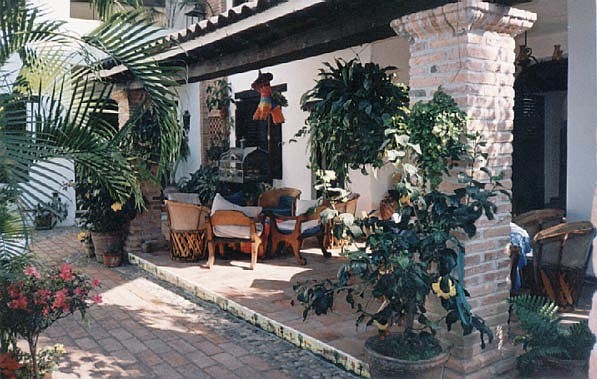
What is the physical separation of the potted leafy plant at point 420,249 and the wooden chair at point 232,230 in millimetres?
3160

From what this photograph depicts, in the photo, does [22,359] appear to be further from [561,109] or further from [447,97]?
[561,109]

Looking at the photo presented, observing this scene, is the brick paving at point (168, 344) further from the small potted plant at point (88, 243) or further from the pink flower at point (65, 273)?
the small potted plant at point (88, 243)

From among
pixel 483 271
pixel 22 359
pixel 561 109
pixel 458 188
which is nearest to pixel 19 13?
pixel 22 359

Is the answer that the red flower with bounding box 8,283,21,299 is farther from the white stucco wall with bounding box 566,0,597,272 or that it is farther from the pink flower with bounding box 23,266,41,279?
the white stucco wall with bounding box 566,0,597,272

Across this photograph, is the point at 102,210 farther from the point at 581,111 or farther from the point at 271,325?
the point at 581,111

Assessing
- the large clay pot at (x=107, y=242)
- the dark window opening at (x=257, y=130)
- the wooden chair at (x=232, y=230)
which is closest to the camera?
the wooden chair at (x=232, y=230)

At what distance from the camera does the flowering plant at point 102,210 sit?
23.7 feet

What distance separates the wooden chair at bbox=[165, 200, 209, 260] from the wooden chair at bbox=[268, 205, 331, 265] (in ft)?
2.99

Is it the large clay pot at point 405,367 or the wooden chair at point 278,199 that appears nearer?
the large clay pot at point 405,367

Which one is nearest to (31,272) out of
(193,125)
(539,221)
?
(539,221)

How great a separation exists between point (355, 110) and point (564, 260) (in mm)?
2354

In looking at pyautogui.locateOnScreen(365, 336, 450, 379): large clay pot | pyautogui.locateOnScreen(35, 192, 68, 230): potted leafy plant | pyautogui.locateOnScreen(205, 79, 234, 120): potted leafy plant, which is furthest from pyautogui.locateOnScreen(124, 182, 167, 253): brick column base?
pyautogui.locateOnScreen(365, 336, 450, 379): large clay pot

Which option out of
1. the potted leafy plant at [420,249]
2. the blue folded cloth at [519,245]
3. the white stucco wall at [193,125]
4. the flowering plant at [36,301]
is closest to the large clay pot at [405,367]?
the potted leafy plant at [420,249]

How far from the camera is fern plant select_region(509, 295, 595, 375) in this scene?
335 cm
